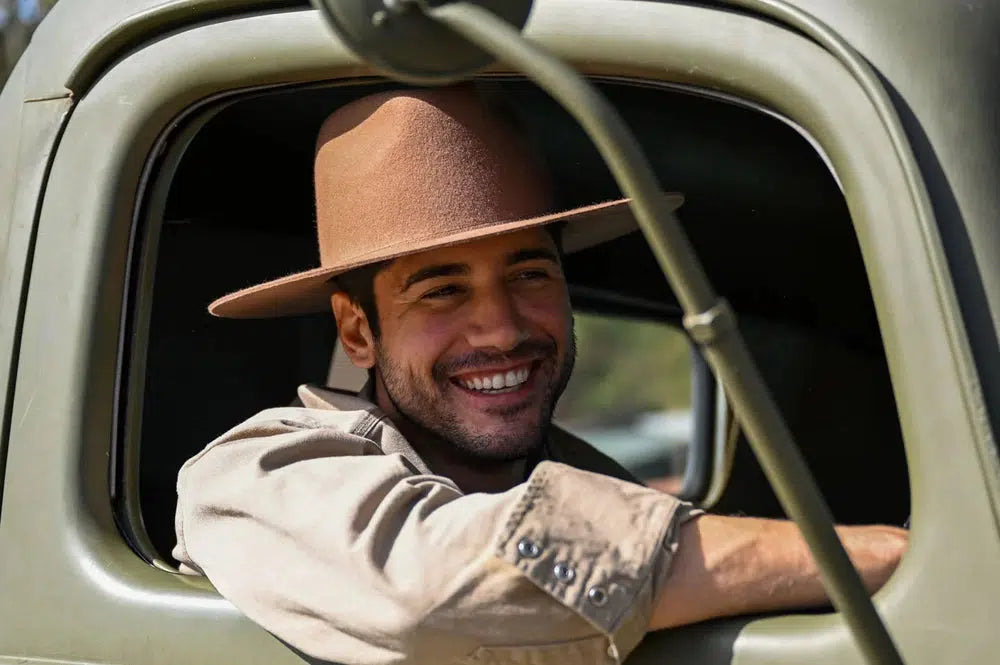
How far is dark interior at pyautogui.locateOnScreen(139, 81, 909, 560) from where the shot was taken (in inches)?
83.4

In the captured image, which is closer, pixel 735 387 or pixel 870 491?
pixel 735 387

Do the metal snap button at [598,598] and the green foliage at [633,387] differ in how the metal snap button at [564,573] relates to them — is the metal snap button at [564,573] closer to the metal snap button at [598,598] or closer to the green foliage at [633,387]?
the metal snap button at [598,598]

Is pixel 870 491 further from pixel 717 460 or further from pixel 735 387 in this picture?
pixel 735 387

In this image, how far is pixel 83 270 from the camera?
5.63 ft

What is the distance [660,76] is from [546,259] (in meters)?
0.64

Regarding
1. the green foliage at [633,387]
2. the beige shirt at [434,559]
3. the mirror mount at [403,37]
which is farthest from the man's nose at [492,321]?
the green foliage at [633,387]

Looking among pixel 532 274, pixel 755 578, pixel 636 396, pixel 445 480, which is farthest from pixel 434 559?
pixel 636 396

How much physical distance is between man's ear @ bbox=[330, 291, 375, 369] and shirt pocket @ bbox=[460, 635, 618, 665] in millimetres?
848

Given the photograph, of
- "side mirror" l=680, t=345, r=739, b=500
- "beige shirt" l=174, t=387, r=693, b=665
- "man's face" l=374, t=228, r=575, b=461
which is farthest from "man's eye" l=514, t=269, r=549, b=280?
"side mirror" l=680, t=345, r=739, b=500

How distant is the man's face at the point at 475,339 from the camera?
201 cm

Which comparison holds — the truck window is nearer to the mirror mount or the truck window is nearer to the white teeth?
the white teeth

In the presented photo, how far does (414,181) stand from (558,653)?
740 millimetres

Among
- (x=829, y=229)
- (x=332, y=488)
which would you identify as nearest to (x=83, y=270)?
(x=332, y=488)

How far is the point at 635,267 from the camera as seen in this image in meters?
3.06
